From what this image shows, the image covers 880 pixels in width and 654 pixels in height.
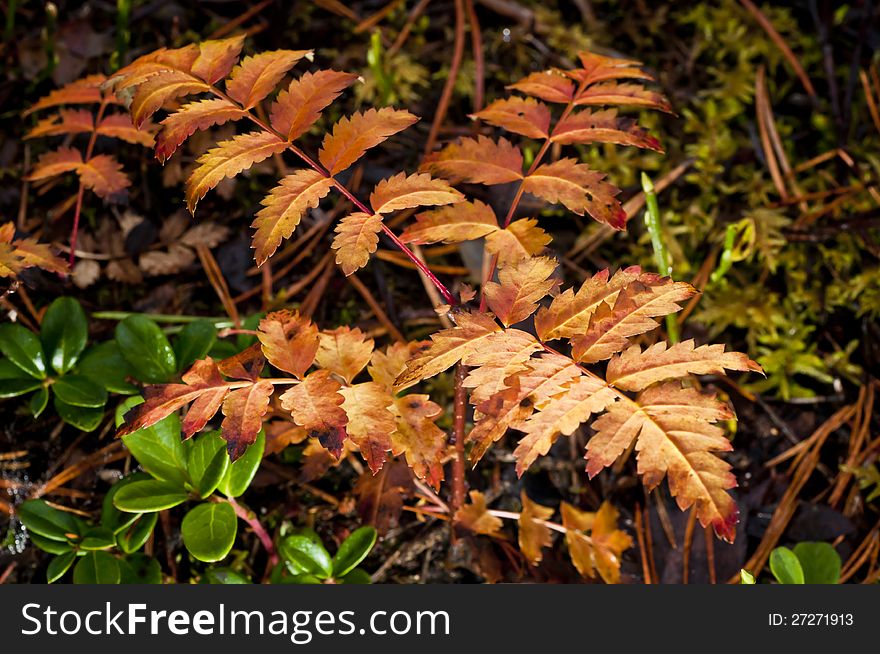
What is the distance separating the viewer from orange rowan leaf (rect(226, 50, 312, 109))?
172cm

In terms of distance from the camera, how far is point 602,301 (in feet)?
5.15

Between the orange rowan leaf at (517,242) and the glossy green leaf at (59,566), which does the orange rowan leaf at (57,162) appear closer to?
the glossy green leaf at (59,566)

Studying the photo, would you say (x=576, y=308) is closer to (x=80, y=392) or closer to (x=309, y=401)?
(x=309, y=401)

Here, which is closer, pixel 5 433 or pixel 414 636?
pixel 414 636

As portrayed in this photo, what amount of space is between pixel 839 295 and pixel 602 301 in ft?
4.56

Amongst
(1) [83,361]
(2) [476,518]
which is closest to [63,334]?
(1) [83,361]

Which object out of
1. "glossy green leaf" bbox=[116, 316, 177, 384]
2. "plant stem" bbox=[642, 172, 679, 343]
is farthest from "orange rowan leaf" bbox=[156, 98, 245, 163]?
"plant stem" bbox=[642, 172, 679, 343]

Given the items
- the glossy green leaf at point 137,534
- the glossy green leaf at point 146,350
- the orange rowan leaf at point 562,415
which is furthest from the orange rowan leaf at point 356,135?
the glossy green leaf at point 137,534

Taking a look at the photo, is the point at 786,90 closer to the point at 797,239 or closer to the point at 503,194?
the point at 797,239

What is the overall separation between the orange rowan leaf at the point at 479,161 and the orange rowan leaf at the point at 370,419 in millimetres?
526

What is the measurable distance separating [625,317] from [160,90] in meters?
1.14

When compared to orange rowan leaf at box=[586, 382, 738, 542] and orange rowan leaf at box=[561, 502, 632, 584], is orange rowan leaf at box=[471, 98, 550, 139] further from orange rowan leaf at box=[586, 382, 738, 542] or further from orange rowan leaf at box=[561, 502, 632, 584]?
orange rowan leaf at box=[561, 502, 632, 584]

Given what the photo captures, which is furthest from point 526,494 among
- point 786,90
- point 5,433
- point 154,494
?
point 786,90

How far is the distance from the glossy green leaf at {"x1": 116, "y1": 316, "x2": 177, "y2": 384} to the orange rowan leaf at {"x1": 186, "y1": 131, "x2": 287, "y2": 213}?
0.61 m
